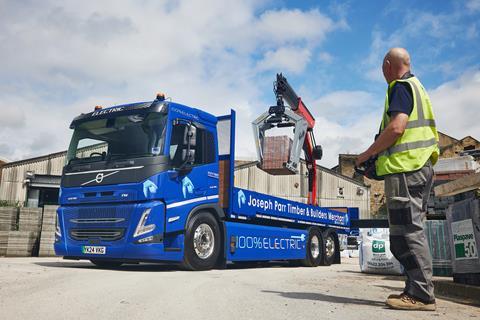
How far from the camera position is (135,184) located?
6754 mm

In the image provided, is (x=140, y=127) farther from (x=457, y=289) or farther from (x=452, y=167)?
(x=452, y=167)

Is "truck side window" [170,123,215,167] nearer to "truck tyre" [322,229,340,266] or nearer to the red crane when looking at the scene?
the red crane

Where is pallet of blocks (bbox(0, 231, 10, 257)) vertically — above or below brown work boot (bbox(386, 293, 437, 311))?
above

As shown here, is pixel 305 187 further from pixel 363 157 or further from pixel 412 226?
pixel 412 226

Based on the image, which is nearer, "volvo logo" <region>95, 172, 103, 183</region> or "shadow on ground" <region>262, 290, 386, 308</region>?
"shadow on ground" <region>262, 290, 386, 308</region>

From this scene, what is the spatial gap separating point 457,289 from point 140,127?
16.5 feet

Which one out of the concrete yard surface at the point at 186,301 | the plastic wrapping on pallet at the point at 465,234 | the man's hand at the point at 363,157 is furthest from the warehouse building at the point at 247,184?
the man's hand at the point at 363,157

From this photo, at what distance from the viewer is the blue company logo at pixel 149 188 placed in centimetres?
670

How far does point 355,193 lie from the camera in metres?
35.3

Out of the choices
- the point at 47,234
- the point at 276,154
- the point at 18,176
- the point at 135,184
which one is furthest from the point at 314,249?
the point at 18,176

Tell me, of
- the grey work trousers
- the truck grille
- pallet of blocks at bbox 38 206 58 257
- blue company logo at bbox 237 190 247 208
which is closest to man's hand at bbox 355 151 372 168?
the grey work trousers

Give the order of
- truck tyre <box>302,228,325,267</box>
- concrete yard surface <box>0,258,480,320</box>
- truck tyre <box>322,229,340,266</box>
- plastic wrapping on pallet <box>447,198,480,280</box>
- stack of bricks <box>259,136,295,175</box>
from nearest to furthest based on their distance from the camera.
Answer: concrete yard surface <box>0,258,480,320</box> < plastic wrapping on pallet <box>447,198,480,280</box> < stack of bricks <box>259,136,295,175</box> < truck tyre <box>302,228,325,267</box> < truck tyre <box>322,229,340,266</box>

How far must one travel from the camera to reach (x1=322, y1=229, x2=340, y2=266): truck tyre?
11836 millimetres

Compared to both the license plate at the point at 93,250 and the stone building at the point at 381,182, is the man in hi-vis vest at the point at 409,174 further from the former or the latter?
the stone building at the point at 381,182
